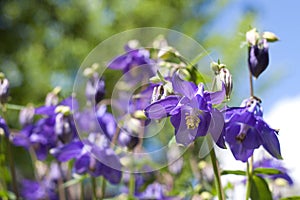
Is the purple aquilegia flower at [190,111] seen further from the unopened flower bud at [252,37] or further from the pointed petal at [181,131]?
the unopened flower bud at [252,37]

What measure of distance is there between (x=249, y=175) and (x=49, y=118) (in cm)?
65

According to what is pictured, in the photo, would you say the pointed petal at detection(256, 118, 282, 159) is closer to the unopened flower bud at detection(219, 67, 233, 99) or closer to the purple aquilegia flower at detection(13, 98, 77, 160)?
the unopened flower bud at detection(219, 67, 233, 99)

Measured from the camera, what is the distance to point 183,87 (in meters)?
1.10

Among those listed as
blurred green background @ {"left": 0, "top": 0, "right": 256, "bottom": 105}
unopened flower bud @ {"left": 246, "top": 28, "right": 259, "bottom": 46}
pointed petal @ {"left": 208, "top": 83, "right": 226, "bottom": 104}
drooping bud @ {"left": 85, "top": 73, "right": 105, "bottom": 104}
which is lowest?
pointed petal @ {"left": 208, "top": 83, "right": 226, "bottom": 104}

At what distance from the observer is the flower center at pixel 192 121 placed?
1.12 metres

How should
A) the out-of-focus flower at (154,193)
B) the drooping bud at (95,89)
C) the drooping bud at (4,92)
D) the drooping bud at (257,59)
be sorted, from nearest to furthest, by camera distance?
the drooping bud at (257,59)
the drooping bud at (4,92)
the drooping bud at (95,89)
the out-of-focus flower at (154,193)

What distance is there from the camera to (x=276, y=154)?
1234 mm

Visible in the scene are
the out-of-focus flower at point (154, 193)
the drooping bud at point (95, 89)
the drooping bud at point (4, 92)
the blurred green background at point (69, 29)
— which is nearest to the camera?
the drooping bud at point (4, 92)

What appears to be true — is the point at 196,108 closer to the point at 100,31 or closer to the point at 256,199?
the point at 256,199

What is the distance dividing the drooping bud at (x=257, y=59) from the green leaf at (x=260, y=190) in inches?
9.3

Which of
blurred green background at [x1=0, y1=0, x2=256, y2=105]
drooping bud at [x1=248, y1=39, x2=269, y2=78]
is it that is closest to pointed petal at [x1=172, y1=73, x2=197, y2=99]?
drooping bud at [x1=248, y1=39, x2=269, y2=78]

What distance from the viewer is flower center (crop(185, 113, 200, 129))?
112 cm

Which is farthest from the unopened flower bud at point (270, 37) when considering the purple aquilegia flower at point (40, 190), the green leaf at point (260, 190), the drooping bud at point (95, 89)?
the purple aquilegia flower at point (40, 190)

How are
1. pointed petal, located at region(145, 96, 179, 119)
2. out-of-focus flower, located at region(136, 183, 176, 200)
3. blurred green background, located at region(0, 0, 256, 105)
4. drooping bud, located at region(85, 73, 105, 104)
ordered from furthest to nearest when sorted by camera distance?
blurred green background, located at region(0, 0, 256, 105) < out-of-focus flower, located at region(136, 183, 176, 200) < drooping bud, located at region(85, 73, 105, 104) < pointed petal, located at region(145, 96, 179, 119)
